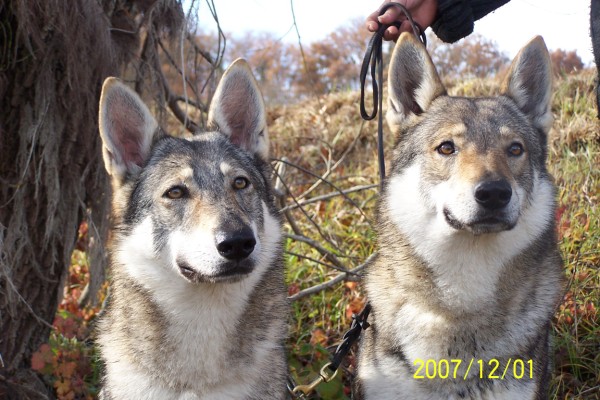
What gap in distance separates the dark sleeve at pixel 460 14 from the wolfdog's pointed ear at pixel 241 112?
1.30 meters

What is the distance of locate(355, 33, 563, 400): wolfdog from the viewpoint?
3.13 meters

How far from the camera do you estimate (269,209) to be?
3510mm

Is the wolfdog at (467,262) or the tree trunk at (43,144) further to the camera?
the tree trunk at (43,144)

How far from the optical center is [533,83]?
3672mm

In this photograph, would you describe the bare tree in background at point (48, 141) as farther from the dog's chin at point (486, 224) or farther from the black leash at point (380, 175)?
the dog's chin at point (486, 224)

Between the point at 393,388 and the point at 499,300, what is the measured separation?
68 cm

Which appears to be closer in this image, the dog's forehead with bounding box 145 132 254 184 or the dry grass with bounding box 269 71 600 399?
the dog's forehead with bounding box 145 132 254 184

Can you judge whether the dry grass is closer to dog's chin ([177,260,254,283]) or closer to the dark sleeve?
the dark sleeve

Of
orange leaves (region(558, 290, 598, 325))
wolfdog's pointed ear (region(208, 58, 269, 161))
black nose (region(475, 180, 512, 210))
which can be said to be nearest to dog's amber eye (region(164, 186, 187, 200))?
wolfdog's pointed ear (region(208, 58, 269, 161))

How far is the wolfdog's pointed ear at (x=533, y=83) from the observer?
3547 mm

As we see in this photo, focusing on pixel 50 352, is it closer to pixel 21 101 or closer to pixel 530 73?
pixel 21 101

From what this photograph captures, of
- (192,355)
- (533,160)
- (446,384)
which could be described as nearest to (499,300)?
(446,384)

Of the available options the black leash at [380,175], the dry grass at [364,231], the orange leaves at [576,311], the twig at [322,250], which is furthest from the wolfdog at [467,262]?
the twig at [322,250]

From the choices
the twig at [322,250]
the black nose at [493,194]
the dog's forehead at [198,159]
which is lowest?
the twig at [322,250]
